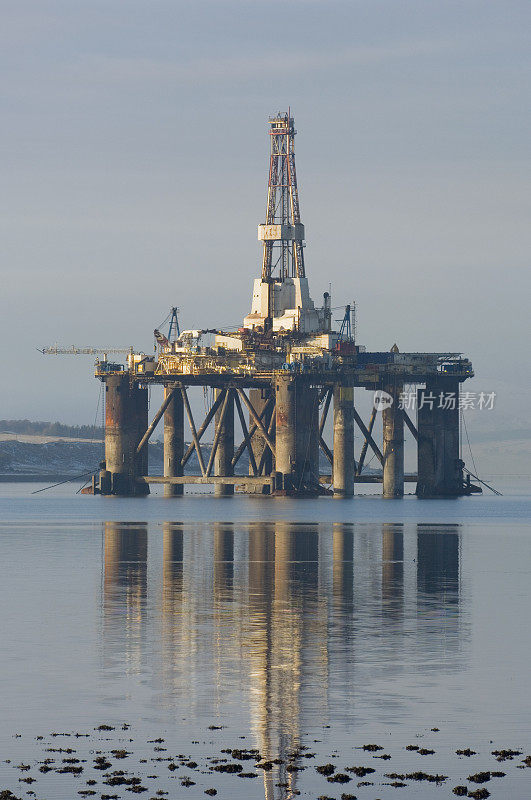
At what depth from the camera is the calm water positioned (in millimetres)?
27156

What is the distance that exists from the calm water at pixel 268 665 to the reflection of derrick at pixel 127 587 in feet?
0.50

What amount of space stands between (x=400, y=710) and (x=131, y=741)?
642 cm

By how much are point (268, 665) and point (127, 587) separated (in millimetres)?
22867

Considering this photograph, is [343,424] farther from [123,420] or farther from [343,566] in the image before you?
[343,566]

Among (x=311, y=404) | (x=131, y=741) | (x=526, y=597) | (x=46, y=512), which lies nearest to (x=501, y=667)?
(x=131, y=741)

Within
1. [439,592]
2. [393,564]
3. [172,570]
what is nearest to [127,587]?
[172,570]

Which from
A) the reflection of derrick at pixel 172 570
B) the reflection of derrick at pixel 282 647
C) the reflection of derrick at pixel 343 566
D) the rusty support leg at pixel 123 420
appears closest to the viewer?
the reflection of derrick at pixel 282 647

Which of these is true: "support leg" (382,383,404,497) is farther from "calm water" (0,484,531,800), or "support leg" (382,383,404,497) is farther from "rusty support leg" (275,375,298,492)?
"calm water" (0,484,531,800)

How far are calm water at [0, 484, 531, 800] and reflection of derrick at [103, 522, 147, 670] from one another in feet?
0.50

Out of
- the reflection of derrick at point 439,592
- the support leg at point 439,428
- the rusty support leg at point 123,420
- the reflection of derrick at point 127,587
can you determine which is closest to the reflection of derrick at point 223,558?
the reflection of derrick at point 127,587

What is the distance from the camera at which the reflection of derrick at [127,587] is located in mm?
43312

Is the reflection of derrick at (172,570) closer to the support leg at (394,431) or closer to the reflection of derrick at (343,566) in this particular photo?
the reflection of derrick at (343,566)

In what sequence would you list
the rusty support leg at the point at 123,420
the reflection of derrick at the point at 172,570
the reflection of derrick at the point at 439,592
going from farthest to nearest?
1. the rusty support leg at the point at 123,420
2. the reflection of derrick at the point at 172,570
3. the reflection of derrick at the point at 439,592

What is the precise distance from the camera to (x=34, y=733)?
2947cm
